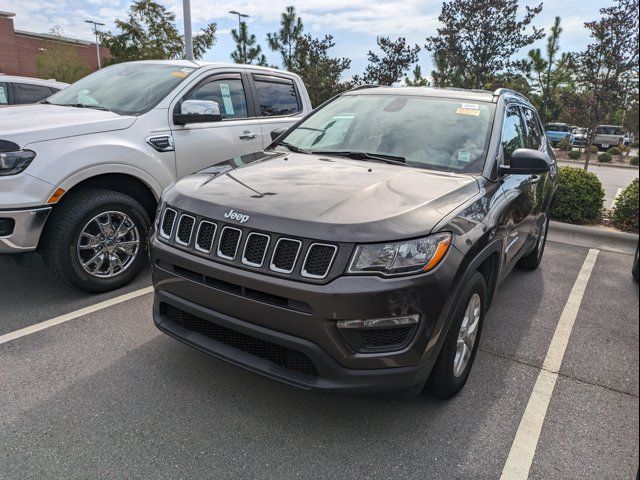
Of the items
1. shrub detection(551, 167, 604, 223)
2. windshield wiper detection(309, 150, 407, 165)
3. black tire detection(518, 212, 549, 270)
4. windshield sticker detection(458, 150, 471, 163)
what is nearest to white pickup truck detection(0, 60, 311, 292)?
windshield wiper detection(309, 150, 407, 165)

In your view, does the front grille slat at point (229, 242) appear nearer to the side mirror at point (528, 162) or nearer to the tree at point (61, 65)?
the side mirror at point (528, 162)

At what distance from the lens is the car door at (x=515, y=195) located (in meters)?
3.29

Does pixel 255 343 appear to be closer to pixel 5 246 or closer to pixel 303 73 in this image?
pixel 5 246

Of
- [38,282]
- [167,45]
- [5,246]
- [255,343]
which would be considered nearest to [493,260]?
[255,343]

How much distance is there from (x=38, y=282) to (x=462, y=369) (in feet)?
12.0

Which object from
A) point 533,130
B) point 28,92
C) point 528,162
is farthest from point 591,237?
point 28,92

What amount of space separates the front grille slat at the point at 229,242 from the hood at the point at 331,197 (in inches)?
3.1

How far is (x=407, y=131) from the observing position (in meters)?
3.45

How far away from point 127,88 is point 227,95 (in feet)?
3.26

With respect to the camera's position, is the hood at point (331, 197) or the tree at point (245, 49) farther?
the tree at point (245, 49)

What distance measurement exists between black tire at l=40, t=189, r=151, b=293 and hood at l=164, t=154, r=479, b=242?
4.26 feet

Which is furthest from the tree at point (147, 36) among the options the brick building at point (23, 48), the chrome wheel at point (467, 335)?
the brick building at point (23, 48)

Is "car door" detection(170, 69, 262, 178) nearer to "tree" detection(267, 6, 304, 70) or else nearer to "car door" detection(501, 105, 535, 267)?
"car door" detection(501, 105, 535, 267)

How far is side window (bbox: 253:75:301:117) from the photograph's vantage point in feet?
18.4
